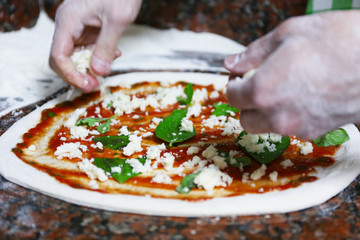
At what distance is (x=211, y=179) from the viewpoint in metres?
1.31

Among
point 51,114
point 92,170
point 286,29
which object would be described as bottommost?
point 51,114

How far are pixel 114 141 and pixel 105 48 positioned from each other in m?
0.43

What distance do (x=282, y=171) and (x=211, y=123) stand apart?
16.2 inches

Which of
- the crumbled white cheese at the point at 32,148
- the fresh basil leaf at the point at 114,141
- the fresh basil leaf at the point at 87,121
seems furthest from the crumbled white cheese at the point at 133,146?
the crumbled white cheese at the point at 32,148

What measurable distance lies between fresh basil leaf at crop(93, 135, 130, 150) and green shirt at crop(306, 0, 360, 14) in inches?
62.2

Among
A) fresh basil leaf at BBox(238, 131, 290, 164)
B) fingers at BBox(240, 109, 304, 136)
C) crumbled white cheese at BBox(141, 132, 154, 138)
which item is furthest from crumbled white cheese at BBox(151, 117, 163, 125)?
fingers at BBox(240, 109, 304, 136)

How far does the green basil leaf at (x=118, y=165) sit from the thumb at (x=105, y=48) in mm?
532

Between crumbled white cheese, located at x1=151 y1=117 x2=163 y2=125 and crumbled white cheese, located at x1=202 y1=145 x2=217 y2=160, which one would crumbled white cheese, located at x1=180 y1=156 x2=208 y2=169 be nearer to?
crumbled white cheese, located at x1=202 y1=145 x2=217 y2=160

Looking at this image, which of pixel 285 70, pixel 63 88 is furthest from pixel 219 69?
pixel 285 70

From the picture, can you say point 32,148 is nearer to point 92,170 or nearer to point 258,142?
point 92,170

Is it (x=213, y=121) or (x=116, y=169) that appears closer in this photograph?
(x=116, y=169)

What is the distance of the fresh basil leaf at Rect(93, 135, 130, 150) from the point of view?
5.07 ft

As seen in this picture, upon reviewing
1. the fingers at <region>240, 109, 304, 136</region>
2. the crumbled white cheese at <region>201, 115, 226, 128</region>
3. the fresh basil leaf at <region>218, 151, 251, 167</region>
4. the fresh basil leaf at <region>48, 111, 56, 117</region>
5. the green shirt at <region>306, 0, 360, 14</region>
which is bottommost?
the fresh basil leaf at <region>48, 111, 56, 117</region>

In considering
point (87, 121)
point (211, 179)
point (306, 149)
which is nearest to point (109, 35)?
point (87, 121)
